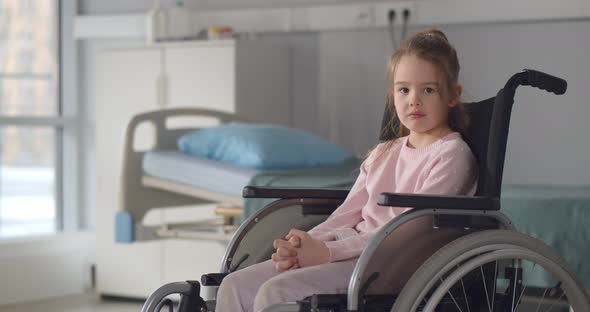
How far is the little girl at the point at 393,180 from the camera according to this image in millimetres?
2021

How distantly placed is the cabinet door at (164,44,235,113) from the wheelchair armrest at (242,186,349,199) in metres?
1.89

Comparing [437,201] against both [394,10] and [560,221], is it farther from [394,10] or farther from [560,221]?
[394,10]

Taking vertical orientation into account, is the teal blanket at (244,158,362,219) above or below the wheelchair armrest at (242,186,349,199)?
below

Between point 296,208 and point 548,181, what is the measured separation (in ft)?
5.97

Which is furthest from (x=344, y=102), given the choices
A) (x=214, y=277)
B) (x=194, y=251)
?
(x=214, y=277)

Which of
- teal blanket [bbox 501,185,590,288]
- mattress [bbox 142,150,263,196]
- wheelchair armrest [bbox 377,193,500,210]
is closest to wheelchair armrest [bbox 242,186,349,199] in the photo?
wheelchair armrest [bbox 377,193,500,210]

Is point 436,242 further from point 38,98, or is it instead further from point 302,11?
point 38,98

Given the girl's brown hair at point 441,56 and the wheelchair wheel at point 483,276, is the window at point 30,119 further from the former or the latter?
the wheelchair wheel at point 483,276

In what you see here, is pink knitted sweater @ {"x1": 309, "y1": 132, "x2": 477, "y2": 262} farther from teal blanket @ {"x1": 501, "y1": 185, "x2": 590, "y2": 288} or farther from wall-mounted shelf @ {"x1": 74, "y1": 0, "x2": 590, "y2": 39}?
wall-mounted shelf @ {"x1": 74, "y1": 0, "x2": 590, "y2": 39}

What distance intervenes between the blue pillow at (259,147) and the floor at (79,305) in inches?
37.7

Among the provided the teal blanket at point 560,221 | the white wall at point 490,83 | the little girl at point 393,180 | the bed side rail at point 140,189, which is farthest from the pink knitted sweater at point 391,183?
the white wall at point 490,83

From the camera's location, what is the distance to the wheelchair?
6.16 ft

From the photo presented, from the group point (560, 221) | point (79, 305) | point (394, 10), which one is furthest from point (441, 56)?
point (79, 305)

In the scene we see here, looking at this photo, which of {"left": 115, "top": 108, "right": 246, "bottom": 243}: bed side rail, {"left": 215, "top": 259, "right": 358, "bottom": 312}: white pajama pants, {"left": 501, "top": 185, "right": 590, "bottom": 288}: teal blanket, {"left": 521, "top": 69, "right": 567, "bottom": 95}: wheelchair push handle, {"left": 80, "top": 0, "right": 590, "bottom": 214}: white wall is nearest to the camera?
{"left": 215, "top": 259, "right": 358, "bottom": 312}: white pajama pants
